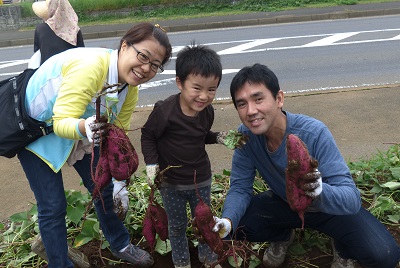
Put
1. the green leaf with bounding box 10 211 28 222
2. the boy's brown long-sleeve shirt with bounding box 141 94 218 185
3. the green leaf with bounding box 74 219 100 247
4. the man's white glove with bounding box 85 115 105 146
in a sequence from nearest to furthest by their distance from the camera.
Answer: the man's white glove with bounding box 85 115 105 146, the boy's brown long-sleeve shirt with bounding box 141 94 218 185, the green leaf with bounding box 74 219 100 247, the green leaf with bounding box 10 211 28 222

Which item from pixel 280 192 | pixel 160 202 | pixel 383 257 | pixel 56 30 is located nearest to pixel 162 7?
pixel 56 30

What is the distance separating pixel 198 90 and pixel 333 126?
255 cm

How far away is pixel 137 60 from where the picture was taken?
2.14 meters

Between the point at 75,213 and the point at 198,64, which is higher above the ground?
the point at 198,64

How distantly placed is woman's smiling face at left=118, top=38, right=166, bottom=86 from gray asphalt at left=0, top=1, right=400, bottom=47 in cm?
1198

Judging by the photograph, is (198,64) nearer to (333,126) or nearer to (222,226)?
(222,226)

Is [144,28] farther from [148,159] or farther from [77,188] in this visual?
[77,188]

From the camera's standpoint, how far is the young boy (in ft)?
7.55

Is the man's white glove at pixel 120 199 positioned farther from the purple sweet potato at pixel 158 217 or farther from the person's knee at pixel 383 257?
the person's knee at pixel 383 257

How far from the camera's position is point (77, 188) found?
3672 millimetres

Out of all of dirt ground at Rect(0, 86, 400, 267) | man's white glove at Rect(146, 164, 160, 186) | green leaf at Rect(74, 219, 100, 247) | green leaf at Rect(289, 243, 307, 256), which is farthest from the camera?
dirt ground at Rect(0, 86, 400, 267)

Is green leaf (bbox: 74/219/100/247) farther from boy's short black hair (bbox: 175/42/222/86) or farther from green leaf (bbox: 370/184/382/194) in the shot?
green leaf (bbox: 370/184/382/194)

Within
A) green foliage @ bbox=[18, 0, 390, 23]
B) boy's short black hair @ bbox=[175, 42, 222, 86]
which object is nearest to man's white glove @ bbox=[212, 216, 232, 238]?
boy's short black hair @ bbox=[175, 42, 222, 86]

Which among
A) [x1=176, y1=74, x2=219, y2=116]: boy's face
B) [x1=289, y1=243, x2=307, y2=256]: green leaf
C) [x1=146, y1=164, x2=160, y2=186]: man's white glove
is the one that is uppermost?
[x1=176, y1=74, x2=219, y2=116]: boy's face
